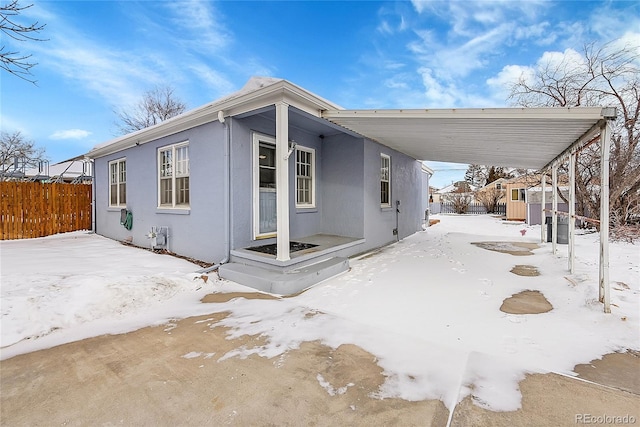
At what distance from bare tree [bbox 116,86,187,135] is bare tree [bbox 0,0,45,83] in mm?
19094

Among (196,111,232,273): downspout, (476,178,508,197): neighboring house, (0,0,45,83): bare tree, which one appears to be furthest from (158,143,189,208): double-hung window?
(476,178,508,197): neighboring house

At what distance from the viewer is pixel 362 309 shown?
11.8 feet

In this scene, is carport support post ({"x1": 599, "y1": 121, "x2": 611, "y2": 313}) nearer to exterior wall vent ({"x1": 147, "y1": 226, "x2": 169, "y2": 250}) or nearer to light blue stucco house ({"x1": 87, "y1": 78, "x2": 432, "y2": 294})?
light blue stucco house ({"x1": 87, "y1": 78, "x2": 432, "y2": 294})

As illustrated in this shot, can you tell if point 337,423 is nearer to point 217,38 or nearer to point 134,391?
point 134,391

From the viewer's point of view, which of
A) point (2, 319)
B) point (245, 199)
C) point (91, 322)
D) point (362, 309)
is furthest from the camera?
point (245, 199)

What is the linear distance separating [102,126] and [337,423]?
25823mm

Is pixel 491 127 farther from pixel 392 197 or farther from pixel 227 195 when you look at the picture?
pixel 227 195

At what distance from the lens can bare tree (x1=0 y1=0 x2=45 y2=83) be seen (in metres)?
3.86

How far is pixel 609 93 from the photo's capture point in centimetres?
Result: 911

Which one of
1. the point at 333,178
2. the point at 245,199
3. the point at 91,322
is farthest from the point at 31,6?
the point at 333,178

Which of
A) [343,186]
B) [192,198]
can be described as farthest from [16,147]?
[343,186]

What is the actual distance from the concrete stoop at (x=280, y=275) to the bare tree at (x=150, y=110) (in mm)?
20875

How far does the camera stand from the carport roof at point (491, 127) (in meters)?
3.66

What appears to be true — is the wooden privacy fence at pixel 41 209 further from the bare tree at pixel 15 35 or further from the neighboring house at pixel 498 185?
the neighboring house at pixel 498 185
